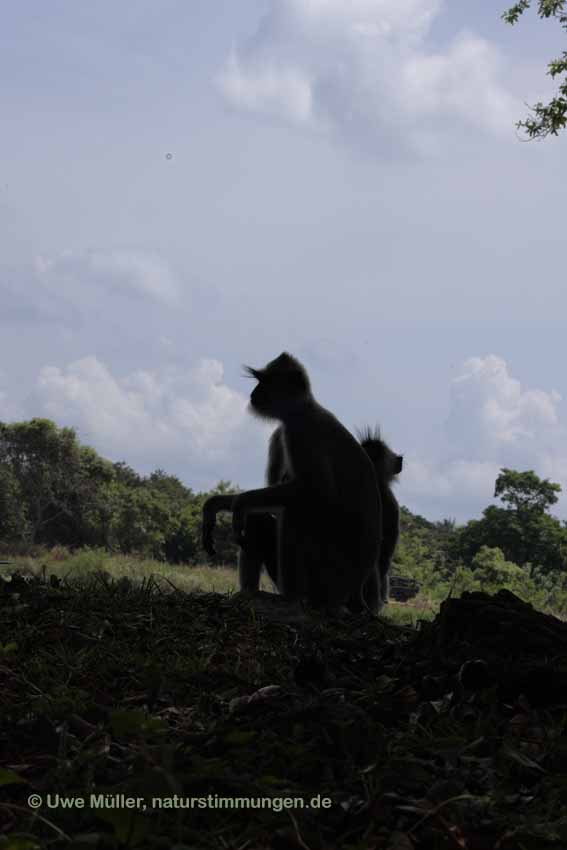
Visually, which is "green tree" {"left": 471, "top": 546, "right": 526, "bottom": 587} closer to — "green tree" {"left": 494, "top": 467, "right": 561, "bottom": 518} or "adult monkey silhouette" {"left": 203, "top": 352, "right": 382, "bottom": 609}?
"green tree" {"left": 494, "top": 467, "right": 561, "bottom": 518}

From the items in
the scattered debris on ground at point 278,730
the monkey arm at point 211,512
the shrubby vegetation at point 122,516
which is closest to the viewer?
the scattered debris on ground at point 278,730

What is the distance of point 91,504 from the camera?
29672mm

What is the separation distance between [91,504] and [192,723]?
1052 inches

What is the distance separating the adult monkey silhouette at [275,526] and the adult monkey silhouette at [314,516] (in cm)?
1

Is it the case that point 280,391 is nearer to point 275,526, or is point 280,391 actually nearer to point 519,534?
point 275,526

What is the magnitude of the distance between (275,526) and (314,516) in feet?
1.11

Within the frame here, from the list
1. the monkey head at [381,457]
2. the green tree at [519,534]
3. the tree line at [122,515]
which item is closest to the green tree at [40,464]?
the tree line at [122,515]

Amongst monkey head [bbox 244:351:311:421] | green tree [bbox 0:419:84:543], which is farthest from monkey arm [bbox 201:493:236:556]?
green tree [bbox 0:419:84:543]

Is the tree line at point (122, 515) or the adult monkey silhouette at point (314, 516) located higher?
the tree line at point (122, 515)

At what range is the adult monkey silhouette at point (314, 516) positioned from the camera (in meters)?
7.05

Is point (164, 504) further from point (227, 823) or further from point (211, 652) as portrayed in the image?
point (227, 823)

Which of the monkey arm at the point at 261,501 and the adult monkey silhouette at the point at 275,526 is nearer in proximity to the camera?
the monkey arm at the point at 261,501

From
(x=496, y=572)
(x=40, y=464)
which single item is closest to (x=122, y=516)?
(x=40, y=464)

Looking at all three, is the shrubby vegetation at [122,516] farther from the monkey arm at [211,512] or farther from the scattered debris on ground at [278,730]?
the scattered debris on ground at [278,730]
